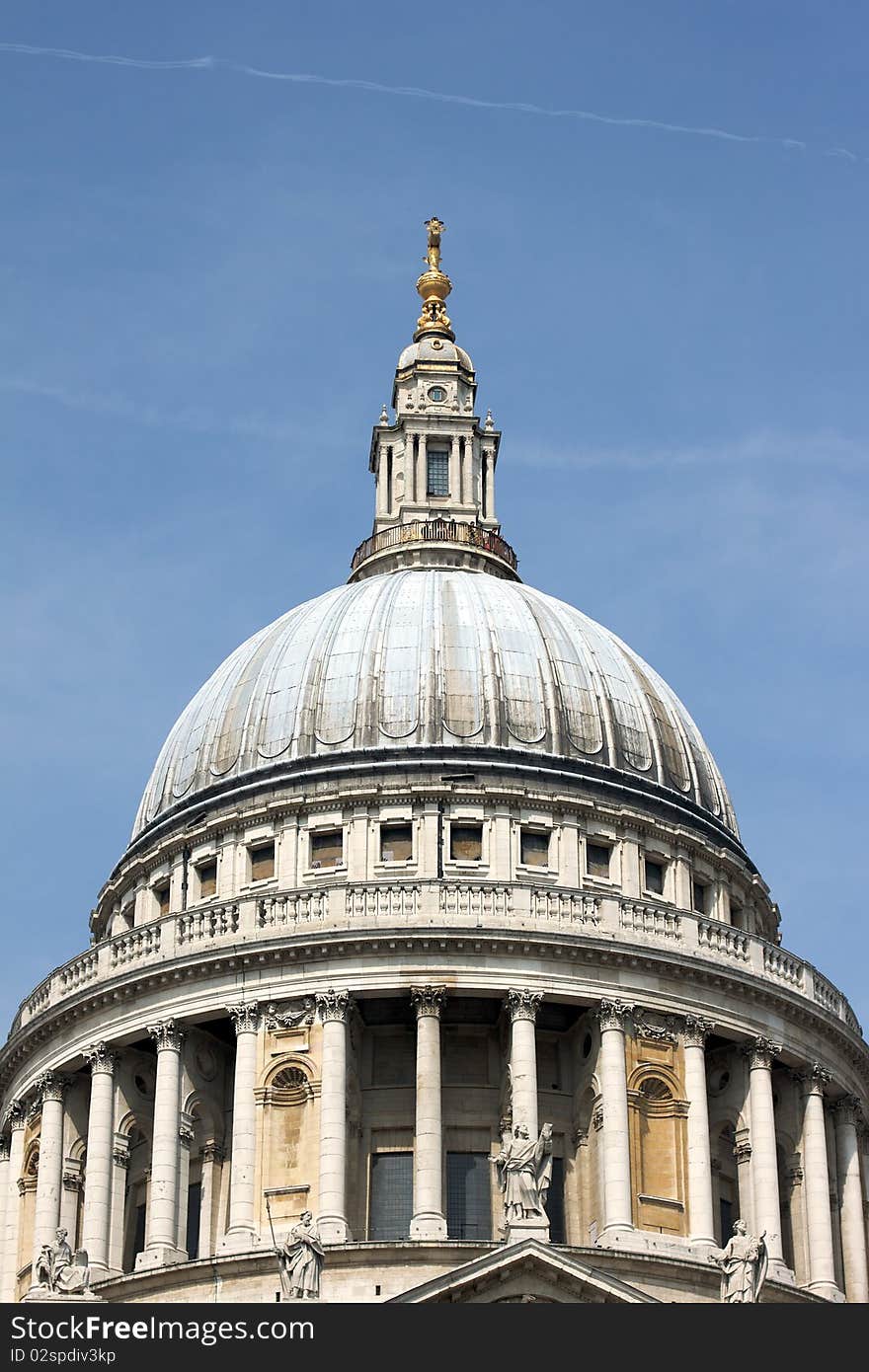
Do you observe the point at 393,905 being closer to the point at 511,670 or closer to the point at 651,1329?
the point at 511,670

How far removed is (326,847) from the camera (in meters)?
74.4

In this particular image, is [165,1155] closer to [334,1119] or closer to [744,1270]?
[334,1119]

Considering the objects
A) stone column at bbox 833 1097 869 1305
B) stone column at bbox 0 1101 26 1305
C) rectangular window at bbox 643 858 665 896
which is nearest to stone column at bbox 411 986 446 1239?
rectangular window at bbox 643 858 665 896

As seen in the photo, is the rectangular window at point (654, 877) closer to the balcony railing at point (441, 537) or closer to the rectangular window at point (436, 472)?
the balcony railing at point (441, 537)

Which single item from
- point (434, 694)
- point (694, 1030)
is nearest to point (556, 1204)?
point (694, 1030)

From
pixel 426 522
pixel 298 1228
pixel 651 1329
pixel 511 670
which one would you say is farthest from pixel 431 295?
pixel 651 1329

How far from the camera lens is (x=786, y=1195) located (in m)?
72.1

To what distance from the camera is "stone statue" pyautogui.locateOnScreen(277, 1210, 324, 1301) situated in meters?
57.1

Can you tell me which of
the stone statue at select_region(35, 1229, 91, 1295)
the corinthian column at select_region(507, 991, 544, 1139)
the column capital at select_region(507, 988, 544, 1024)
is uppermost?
the column capital at select_region(507, 988, 544, 1024)

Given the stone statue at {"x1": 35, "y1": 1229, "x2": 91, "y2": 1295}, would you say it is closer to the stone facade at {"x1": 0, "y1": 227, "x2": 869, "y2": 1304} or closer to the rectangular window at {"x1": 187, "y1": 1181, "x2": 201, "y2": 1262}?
the stone facade at {"x1": 0, "y1": 227, "x2": 869, "y2": 1304}

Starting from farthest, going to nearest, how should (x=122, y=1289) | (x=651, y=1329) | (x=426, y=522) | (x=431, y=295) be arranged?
(x=431, y=295)
(x=426, y=522)
(x=122, y=1289)
(x=651, y=1329)

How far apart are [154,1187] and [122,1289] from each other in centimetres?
293

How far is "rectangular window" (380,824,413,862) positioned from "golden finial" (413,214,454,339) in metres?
25.3

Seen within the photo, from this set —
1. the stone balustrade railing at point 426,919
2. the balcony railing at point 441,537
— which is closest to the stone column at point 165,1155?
the stone balustrade railing at point 426,919
